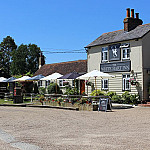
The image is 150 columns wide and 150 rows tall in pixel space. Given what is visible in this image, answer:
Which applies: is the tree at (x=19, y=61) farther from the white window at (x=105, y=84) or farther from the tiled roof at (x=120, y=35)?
the white window at (x=105, y=84)

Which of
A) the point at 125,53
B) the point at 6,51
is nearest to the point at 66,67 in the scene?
the point at 125,53

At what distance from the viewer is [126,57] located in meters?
24.8

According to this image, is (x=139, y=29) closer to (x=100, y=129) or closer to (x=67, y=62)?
(x=67, y=62)

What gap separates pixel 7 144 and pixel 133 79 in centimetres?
1719

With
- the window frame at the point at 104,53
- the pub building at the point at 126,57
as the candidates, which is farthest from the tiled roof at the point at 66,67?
the window frame at the point at 104,53

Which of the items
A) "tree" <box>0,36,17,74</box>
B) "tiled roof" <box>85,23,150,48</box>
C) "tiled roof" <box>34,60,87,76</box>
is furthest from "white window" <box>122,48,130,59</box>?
"tree" <box>0,36,17,74</box>

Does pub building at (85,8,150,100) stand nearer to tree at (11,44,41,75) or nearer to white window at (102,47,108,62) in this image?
white window at (102,47,108,62)

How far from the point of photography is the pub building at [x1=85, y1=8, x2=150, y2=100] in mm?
23391

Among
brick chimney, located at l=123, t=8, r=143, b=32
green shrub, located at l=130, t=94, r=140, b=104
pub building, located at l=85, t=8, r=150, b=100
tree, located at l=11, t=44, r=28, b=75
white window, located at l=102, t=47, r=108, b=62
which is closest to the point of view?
green shrub, located at l=130, t=94, r=140, b=104

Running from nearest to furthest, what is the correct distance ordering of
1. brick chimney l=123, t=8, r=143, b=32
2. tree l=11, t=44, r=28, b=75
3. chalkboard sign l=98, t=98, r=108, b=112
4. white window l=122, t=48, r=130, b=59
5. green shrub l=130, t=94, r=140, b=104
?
1. chalkboard sign l=98, t=98, r=108, b=112
2. green shrub l=130, t=94, r=140, b=104
3. white window l=122, t=48, r=130, b=59
4. brick chimney l=123, t=8, r=143, b=32
5. tree l=11, t=44, r=28, b=75

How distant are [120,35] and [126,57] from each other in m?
2.50

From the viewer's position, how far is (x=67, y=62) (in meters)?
36.5

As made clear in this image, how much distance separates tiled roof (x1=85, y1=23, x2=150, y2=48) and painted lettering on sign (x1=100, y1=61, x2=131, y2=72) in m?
Answer: 2.01

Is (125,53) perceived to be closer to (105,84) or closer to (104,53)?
(104,53)
